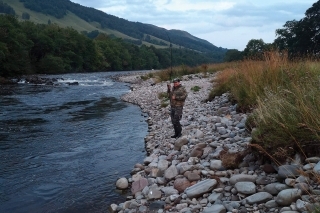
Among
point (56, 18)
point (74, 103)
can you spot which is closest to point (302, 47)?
point (74, 103)

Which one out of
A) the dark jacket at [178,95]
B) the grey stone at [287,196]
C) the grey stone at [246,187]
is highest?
the dark jacket at [178,95]

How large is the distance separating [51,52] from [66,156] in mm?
59778

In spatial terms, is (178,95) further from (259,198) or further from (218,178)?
(259,198)

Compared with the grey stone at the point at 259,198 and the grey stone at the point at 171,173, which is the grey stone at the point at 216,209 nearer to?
the grey stone at the point at 259,198

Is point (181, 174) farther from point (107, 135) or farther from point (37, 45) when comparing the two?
point (37, 45)

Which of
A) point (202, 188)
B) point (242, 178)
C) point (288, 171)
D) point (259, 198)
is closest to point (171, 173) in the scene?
point (202, 188)

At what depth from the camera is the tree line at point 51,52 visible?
156 ft

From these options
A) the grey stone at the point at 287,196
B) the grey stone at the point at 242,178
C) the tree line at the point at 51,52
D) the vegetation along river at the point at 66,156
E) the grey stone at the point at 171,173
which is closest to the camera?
the grey stone at the point at 287,196

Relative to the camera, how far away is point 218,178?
5.47 m

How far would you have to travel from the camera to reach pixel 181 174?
6523 mm

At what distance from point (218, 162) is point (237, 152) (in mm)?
387

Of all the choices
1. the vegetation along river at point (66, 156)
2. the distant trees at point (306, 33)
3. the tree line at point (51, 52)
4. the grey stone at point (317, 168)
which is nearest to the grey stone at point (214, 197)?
the grey stone at point (317, 168)

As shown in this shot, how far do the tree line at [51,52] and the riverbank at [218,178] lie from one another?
22.4 metres

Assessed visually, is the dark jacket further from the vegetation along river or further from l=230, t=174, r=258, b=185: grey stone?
l=230, t=174, r=258, b=185: grey stone
